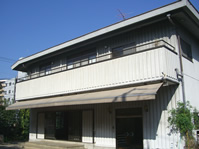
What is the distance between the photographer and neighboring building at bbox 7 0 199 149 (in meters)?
9.94

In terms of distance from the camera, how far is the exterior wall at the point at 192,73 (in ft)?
36.2

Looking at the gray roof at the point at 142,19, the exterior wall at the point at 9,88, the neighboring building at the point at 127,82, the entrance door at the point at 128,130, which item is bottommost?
the entrance door at the point at 128,130

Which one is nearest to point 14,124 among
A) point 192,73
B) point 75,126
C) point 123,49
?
point 75,126

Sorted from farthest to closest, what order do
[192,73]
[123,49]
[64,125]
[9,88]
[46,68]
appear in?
[9,88] → [46,68] → [64,125] → [123,49] → [192,73]

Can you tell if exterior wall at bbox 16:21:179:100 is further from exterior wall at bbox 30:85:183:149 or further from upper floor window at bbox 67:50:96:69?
exterior wall at bbox 30:85:183:149

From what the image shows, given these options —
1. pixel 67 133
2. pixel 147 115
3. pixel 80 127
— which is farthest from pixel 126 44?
pixel 67 133

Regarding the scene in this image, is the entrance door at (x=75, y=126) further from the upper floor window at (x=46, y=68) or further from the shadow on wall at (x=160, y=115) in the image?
the shadow on wall at (x=160, y=115)

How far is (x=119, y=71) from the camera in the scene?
10844mm

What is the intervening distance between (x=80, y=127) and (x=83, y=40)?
582 cm

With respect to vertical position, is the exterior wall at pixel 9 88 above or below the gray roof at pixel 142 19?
above

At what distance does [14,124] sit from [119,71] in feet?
53.3

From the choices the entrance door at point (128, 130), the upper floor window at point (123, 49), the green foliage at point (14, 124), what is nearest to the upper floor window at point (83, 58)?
the upper floor window at point (123, 49)

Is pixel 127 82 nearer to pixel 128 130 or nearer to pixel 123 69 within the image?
pixel 123 69

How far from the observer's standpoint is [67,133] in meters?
15.2
